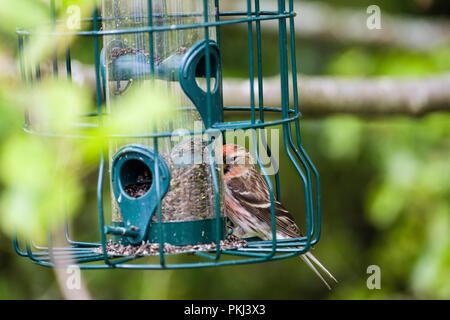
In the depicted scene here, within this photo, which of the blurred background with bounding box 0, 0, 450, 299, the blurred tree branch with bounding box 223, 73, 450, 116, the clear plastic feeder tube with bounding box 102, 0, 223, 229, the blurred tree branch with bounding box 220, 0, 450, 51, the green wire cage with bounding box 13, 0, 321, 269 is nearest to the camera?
the green wire cage with bounding box 13, 0, 321, 269

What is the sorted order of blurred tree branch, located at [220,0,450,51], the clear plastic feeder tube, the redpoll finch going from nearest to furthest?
the clear plastic feeder tube < the redpoll finch < blurred tree branch, located at [220,0,450,51]

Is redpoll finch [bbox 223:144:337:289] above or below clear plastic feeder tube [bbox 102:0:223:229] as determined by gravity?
below

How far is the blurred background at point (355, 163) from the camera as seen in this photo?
7164mm

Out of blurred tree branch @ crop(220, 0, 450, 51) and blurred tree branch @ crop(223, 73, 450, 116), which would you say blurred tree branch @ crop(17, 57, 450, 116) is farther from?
blurred tree branch @ crop(220, 0, 450, 51)

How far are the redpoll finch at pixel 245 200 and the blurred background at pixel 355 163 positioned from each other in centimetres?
164

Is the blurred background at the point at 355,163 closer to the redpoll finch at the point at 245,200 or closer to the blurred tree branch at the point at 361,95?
the blurred tree branch at the point at 361,95

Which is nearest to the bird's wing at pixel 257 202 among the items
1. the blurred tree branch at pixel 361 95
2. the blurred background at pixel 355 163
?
the blurred tree branch at pixel 361 95

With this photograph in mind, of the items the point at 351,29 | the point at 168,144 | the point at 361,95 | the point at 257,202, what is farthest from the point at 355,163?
the point at 168,144

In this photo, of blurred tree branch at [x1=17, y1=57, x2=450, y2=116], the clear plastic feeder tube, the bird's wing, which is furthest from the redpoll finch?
blurred tree branch at [x1=17, y1=57, x2=450, y2=116]

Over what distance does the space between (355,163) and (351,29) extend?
1.96 metres

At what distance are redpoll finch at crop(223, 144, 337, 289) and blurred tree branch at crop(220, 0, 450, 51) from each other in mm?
3443

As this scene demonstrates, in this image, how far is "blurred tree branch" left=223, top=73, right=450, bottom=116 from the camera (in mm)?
6934

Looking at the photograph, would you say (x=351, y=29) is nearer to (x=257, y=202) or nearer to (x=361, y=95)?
(x=361, y=95)

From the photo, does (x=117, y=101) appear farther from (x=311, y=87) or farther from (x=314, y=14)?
(x=314, y=14)
